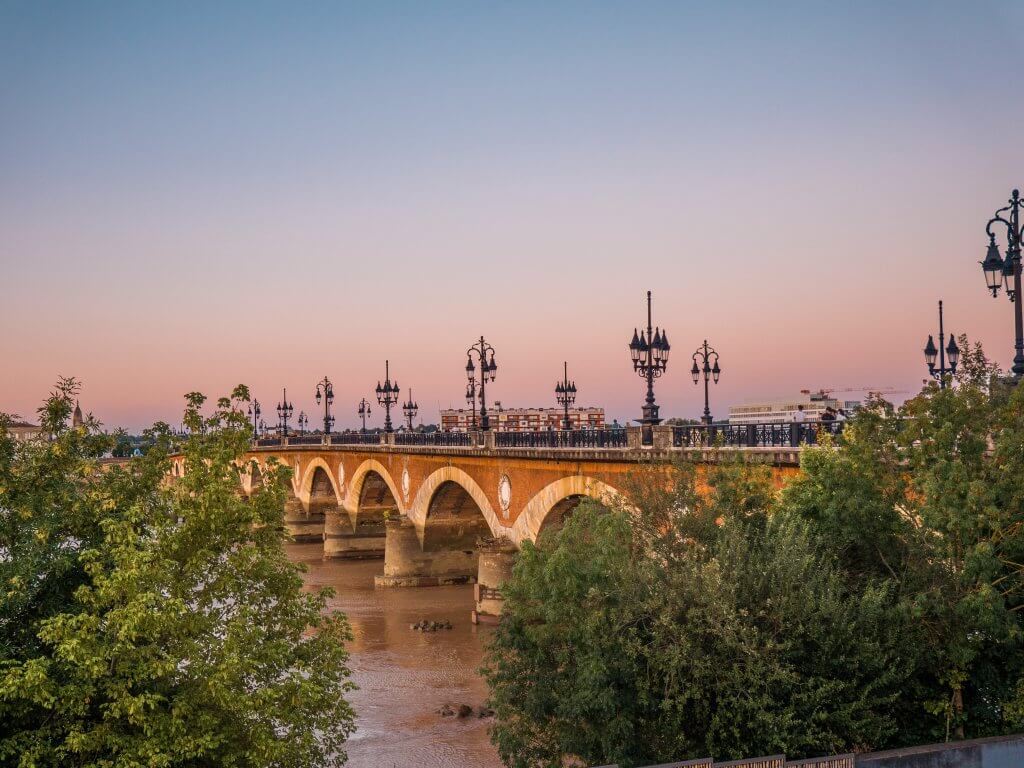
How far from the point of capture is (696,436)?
22438 millimetres

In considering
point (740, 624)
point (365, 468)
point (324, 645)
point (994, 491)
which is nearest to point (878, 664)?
point (740, 624)

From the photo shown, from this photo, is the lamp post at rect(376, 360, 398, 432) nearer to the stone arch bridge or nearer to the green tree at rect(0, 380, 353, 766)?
the stone arch bridge

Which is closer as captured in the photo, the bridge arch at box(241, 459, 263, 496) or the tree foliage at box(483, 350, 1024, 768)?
the bridge arch at box(241, 459, 263, 496)

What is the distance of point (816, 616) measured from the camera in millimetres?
14094

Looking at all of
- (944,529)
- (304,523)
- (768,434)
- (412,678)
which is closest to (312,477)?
(304,523)

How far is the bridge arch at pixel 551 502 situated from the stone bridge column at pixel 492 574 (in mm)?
546

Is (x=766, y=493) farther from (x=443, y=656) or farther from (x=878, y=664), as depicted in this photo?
(x=443, y=656)

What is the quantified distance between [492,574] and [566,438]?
22.0ft

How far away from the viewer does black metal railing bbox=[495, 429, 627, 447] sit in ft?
85.7

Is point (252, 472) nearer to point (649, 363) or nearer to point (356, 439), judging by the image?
point (649, 363)

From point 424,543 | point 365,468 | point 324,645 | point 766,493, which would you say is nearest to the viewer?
point 324,645

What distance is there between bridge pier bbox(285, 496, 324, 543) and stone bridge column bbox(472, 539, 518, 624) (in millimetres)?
36957

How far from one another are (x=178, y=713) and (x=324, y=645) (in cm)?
259

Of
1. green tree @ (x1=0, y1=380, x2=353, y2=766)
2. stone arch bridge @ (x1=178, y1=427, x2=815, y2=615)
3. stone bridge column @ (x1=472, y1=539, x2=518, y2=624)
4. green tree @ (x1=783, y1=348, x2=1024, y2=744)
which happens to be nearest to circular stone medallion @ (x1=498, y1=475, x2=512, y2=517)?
stone arch bridge @ (x1=178, y1=427, x2=815, y2=615)
